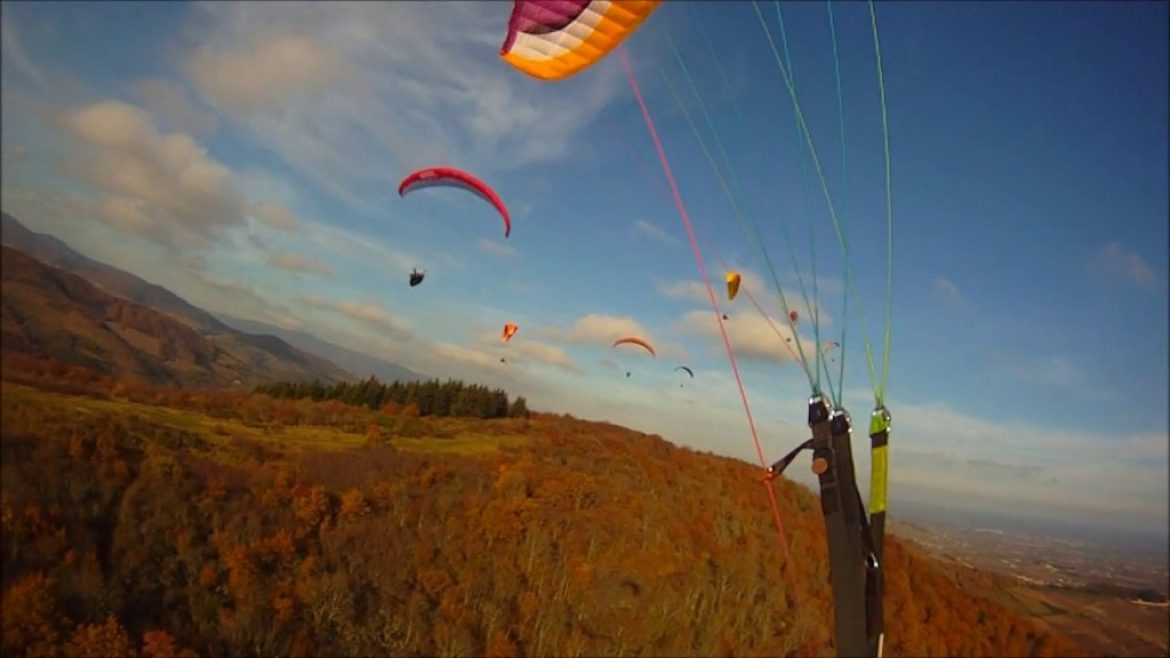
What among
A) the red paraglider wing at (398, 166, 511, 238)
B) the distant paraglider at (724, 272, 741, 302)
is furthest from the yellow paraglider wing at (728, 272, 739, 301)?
the red paraglider wing at (398, 166, 511, 238)

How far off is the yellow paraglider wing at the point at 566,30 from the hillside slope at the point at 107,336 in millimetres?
36310

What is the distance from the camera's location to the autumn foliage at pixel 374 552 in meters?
9.03

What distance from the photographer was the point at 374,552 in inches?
439

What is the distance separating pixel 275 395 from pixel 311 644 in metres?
14.4

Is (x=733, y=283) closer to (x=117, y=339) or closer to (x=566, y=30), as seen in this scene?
(x=566, y=30)

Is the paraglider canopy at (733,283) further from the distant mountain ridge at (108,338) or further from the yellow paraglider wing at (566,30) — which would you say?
the distant mountain ridge at (108,338)

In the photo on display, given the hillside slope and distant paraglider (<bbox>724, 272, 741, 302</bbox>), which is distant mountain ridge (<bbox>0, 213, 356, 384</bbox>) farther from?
distant paraglider (<bbox>724, 272, 741, 302</bbox>)

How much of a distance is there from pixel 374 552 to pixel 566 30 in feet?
33.2

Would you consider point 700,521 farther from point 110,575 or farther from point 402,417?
point 110,575

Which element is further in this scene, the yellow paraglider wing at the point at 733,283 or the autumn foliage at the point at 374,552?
the yellow paraglider wing at the point at 733,283

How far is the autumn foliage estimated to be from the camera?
29.6 feet

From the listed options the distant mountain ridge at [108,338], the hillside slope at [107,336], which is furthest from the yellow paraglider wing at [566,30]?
the hillside slope at [107,336]

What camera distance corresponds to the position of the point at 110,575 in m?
8.99

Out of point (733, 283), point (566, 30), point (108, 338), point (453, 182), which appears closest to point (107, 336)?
point (108, 338)
